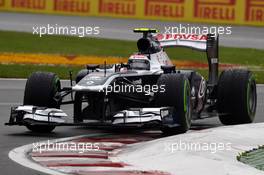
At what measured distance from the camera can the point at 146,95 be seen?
45.3 ft

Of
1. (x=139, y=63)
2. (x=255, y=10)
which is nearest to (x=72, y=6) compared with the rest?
(x=255, y=10)

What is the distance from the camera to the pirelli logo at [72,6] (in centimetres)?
3700

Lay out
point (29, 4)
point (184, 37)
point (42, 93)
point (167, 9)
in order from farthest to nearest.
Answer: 1. point (29, 4)
2. point (167, 9)
3. point (184, 37)
4. point (42, 93)

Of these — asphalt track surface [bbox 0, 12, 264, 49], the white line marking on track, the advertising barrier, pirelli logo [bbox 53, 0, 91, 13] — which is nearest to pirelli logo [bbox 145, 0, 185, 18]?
the advertising barrier

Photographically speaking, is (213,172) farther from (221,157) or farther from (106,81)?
(106,81)

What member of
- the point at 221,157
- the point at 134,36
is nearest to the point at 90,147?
the point at 221,157

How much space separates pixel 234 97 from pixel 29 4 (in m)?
23.7

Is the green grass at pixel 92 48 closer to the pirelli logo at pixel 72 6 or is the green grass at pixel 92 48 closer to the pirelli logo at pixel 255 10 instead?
the pirelli logo at pixel 72 6

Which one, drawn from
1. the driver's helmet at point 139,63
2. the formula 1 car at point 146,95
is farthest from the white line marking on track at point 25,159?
the driver's helmet at point 139,63

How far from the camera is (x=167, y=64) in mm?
14883

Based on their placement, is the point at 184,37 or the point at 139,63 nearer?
the point at 139,63

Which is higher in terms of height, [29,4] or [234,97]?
[29,4]

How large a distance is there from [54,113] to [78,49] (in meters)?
17.9

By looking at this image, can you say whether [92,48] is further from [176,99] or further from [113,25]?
[176,99]
